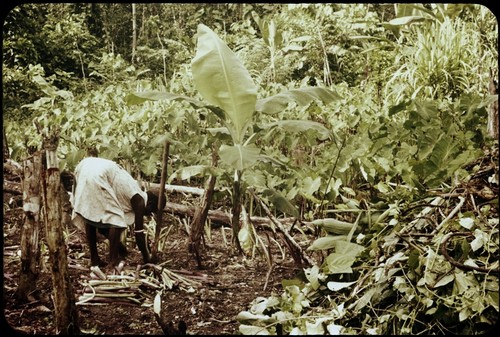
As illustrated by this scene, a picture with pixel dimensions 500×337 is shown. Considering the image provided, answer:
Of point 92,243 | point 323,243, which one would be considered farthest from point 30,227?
point 323,243

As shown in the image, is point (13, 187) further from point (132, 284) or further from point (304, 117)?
point (304, 117)

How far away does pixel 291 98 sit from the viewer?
1598 mm

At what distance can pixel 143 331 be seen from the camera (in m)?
1.26

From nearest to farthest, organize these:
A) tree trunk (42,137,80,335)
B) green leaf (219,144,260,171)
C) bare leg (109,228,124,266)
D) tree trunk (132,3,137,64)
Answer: tree trunk (42,137,80,335)
green leaf (219,144,260,171)
bare leg (109,228,124,266)
tree trunk (132,3,137,64)

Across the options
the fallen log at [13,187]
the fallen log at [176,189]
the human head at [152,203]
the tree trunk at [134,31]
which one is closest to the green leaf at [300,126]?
the fallen log at [176,189]

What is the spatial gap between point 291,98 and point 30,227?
0.91 metres

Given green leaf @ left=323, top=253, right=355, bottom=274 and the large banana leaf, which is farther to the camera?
the large banana leaf

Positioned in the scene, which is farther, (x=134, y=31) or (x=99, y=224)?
(x=134, y=31)

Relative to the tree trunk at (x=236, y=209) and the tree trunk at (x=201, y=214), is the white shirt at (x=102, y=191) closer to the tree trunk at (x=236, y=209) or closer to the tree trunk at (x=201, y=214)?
the tree trunk at (x=201, y=214)

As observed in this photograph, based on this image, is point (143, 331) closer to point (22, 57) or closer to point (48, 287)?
point (48, 287)

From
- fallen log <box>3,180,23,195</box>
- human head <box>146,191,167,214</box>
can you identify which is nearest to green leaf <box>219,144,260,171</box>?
human head <box>146,191,167,214</box>

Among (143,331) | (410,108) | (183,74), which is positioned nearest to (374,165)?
(410,108)

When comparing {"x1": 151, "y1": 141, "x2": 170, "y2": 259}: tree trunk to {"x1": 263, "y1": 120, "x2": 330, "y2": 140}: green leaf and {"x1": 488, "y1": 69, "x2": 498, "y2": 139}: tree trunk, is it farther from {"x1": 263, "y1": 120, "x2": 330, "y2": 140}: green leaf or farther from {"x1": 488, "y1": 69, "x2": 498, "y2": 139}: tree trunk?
{"x1": 488, "y1": 69, "x2": 498, "y2": 139}: tree trunk

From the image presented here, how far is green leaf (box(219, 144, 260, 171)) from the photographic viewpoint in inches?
53.6
